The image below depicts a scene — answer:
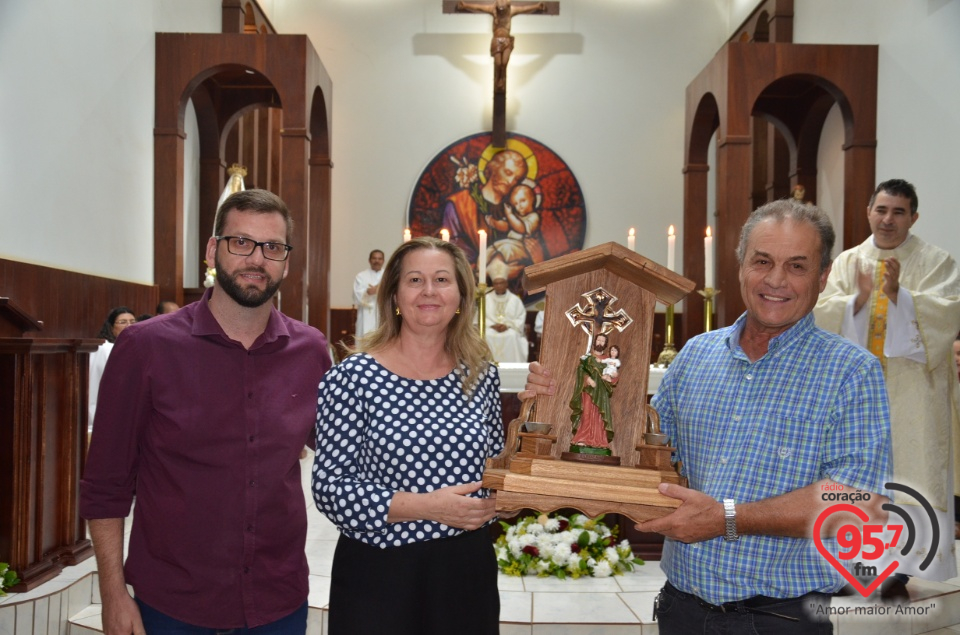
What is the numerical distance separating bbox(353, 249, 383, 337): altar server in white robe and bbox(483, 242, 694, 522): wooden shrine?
862cm

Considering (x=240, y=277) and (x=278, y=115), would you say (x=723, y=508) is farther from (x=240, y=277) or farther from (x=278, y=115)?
(x=278, y=115)

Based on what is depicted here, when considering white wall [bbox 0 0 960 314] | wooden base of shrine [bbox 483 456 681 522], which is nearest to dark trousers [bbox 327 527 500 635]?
wooden base of shrine [bbox 483 456 681 522]

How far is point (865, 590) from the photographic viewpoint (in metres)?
2.04

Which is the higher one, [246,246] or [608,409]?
[246,246]

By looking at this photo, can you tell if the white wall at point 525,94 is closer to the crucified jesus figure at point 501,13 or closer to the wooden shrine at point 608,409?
the crucified jesus figure at point 501,13

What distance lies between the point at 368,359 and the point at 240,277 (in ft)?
1.15

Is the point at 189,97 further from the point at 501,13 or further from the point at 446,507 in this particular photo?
the point at 446,507

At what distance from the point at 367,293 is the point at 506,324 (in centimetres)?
179

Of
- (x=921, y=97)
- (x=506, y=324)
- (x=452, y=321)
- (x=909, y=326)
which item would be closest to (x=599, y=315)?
(x=452, y=321)

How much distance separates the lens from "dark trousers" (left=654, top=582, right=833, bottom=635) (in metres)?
1.64

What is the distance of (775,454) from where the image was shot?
1.68 meters

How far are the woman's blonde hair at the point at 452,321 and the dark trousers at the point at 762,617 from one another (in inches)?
27.0

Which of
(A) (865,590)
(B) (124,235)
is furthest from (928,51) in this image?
(B) (124,235)

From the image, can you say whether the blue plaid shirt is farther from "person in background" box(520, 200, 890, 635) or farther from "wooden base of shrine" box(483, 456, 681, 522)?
"wooden base of shrine" box(483, 456, 681, 522)
